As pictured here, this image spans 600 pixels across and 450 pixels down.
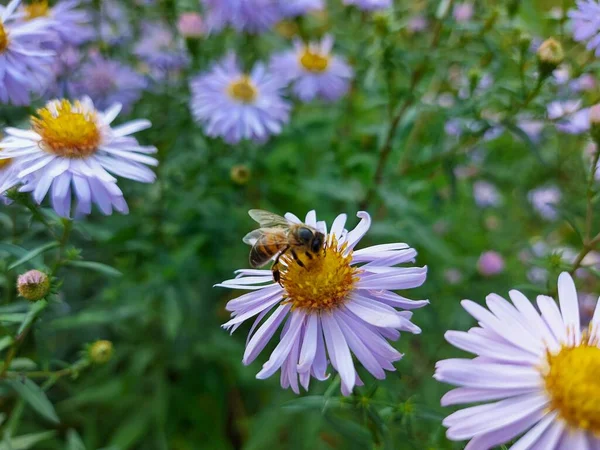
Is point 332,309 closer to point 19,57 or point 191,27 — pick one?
point 19,57

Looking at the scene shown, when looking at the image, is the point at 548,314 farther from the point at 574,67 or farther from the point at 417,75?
the point at 417,75

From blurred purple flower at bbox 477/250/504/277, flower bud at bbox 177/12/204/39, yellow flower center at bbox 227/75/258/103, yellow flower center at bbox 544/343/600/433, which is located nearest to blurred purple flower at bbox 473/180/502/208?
blurred purple flower at bbox 477/250/504/277

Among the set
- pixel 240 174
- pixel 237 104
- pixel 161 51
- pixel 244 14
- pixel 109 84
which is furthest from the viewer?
pixel 161 51

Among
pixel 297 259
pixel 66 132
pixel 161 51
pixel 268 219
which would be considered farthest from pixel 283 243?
pixel 161 51

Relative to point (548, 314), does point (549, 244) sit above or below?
above

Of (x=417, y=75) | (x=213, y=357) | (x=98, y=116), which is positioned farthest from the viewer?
(x=213, y=357)

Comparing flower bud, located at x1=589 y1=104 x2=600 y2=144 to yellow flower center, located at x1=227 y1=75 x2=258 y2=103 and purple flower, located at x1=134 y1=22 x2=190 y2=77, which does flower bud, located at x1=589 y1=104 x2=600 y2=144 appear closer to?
yellow flower center, located at x1=227 y1=75 x2=258 y2=103

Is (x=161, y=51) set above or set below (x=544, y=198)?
above

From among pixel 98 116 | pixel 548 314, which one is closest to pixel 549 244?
pixel 548 314
